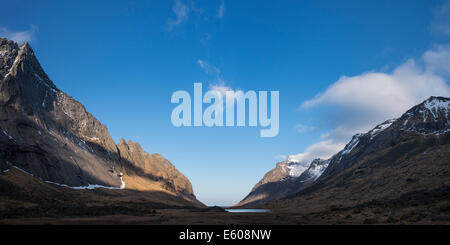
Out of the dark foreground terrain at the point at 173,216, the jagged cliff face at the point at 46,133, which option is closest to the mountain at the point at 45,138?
the jagged cliff face at the point at 46,133

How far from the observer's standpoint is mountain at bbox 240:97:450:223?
44228 mm

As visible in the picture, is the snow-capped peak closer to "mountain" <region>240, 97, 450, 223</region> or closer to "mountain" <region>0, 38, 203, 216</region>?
"mountain" <region>240, 97, 450, 223</region>

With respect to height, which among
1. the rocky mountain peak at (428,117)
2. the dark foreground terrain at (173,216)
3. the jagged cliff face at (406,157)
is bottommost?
the dark foreground terrain at (173,216)

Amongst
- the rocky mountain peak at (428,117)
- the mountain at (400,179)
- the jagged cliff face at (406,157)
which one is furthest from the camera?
the rocky mountain peak at (428,117)


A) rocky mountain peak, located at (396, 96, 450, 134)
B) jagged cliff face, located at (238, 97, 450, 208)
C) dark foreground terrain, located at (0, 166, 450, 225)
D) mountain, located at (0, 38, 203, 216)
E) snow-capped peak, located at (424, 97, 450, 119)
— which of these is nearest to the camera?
dark foreground terrain, located at (0, 166, 450, 225)

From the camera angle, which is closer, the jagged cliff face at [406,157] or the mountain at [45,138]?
the jagged cliff face at [406,157]

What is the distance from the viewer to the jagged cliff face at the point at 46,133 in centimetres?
9019

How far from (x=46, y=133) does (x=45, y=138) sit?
423 centimetres

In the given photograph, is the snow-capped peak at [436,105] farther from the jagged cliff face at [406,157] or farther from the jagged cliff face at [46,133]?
the jagged cliff face at [46,133]

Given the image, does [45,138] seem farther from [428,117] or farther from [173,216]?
[428,117]

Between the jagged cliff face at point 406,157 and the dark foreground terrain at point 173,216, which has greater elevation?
the jagged cliff face at point 406,157

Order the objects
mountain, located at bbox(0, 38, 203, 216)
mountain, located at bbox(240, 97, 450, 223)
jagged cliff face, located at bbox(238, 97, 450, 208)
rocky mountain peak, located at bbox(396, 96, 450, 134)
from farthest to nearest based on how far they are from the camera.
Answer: rocky mountain peak, located at bbox(396, 96, 450, 134)
mountain, located at bbox(0, 38, 203, 216)
jagged cliff face, located at bbox(238, 97, 450, 208)
mountain, located at bbox(240, 97, 450, 223)

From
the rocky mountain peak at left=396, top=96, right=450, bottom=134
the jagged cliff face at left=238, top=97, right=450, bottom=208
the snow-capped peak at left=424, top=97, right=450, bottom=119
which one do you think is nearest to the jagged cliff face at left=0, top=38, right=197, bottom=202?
the jagged cliff face at left=238, top=97, right=450, bottom=208
